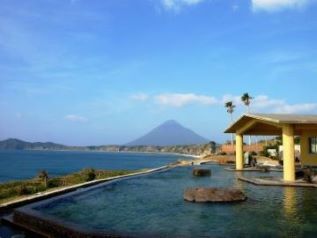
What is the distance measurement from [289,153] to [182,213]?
35.5 ft

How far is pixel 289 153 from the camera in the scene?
24.1 meters

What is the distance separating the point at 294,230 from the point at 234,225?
1708 millimetres

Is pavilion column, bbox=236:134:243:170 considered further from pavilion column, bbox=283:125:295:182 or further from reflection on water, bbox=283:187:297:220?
reflection on water, bbox=283:187:297:220

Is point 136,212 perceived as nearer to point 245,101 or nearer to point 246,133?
point 246,133

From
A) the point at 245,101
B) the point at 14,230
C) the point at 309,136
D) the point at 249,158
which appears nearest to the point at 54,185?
the point at 14,230

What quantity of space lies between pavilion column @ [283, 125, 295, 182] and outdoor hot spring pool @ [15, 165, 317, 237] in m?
Answer: 2.26

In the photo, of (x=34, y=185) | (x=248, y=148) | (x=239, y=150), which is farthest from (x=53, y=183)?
(x=248, y=148)

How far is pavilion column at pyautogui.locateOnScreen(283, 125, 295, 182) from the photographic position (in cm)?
2392

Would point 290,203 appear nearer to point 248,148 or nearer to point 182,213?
point 182,213

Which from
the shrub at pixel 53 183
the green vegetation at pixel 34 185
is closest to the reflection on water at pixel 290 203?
the green vegetation at pixel 34 185

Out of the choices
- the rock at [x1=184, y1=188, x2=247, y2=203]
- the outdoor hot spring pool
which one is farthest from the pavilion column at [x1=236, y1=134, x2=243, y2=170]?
the rock at [x1=184, y1=188, x2=247, y2=203]

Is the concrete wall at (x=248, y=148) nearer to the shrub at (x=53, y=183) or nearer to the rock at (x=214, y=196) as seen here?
the shrub at (x=53, y=183)

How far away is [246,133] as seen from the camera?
34938mm

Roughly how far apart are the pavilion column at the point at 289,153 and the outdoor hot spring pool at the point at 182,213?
2256 mm
